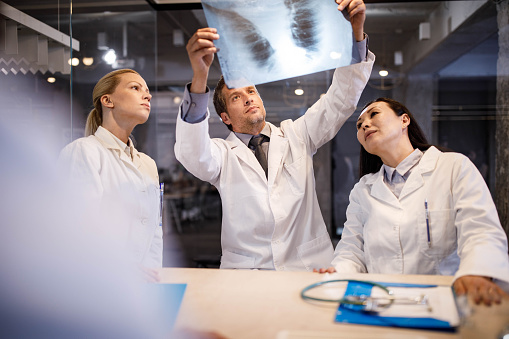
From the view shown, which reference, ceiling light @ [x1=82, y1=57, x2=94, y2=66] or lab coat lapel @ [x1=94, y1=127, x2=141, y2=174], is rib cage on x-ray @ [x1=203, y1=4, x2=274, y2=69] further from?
ceiling light @ [x1=82, y1=57, x2=94, y2=66]

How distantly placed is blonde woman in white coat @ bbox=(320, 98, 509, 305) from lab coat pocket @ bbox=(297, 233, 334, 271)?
0.27 metres

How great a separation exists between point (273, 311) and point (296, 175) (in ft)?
3.46

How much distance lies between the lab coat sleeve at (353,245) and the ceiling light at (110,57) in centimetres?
195

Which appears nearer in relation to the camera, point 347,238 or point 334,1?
point 334,1

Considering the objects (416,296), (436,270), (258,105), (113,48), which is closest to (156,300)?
(416,296)

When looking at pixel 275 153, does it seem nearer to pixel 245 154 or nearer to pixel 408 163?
pixel 245 154

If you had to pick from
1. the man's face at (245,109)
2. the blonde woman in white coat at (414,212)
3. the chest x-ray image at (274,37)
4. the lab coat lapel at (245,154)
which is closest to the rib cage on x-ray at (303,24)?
the chest x-ray image at (274,37)

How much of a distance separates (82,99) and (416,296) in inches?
72.5

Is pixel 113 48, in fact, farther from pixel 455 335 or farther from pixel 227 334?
pixel 455 335

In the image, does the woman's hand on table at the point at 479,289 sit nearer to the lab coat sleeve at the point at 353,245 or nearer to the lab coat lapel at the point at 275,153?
the lab coat sleeve at the point at 353,245

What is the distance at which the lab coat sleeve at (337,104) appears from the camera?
212 cm

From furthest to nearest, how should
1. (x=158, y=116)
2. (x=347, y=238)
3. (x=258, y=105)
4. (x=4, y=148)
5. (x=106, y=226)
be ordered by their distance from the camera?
(x=158, y=116) → (x=258, y=105) → (x=347, y=238) → (x=106, y=226) → (x=4, y=148)

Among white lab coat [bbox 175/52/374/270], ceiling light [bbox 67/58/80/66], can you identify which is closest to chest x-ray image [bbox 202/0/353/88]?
white lab coat [bbox 175/52/374/270]

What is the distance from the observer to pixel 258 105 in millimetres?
2264
